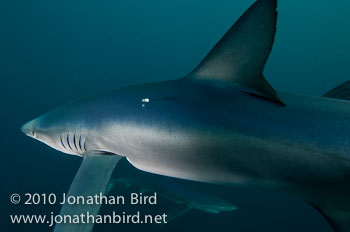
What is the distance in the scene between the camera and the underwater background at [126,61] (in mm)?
8469

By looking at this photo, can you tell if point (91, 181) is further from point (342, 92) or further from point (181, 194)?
point (181, 194)

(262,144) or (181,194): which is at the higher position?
(262,144)

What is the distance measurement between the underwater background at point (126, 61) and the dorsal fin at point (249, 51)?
6866mm

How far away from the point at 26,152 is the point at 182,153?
1539 cm

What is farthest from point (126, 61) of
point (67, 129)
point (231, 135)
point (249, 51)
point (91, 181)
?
point (231, 135)

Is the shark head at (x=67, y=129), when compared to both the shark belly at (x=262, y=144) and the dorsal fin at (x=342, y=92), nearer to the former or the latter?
the shark belly at (x=262, y=144)

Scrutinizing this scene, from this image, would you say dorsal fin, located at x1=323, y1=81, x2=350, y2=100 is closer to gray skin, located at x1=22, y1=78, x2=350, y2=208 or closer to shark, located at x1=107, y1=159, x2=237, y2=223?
gray skin, located at x1=22, y1=78, x2=350, y2=208

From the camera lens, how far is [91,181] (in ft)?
6.36

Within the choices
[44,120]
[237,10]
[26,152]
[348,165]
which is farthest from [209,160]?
[237,10]

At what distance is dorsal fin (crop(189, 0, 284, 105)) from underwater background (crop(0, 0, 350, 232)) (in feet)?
22.5

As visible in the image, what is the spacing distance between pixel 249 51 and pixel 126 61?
48.8 m

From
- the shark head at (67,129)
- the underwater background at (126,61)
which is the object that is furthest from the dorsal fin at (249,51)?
the underwater background at (126,61)

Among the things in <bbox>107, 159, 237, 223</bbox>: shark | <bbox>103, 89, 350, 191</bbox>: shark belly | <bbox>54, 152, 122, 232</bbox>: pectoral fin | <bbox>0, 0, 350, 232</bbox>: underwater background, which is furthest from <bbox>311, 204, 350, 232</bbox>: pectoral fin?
<bbox>0, 0, 350, 232</bbox>: underwater background

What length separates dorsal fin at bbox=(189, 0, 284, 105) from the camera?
1.46 metres
